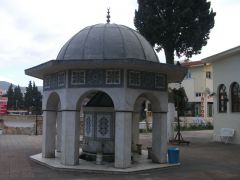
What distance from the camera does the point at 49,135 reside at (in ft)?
52.5

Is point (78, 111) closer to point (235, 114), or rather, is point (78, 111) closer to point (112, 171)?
point (112, 171)

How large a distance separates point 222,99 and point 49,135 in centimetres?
1339

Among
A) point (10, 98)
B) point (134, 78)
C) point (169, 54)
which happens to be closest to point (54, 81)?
point (134, 78)

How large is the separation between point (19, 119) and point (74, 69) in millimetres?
30499

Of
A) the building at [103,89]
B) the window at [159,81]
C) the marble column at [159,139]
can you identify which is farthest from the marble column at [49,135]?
the window at [159,81]

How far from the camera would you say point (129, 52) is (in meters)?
Answer: 14.2

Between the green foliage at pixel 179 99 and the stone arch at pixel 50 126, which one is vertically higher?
the green foliage at pixel 179 99

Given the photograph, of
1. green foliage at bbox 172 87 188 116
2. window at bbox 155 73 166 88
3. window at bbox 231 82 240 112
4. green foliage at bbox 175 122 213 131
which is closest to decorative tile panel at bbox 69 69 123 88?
window at bbox 155 73 166 88

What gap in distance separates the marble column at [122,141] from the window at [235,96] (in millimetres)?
12813

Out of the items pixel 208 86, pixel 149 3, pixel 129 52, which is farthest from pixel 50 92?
pixel 208 86

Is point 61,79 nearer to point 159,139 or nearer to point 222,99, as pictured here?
point 159,139

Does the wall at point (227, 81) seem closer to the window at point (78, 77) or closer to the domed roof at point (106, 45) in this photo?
the domed roof at point (106, 45)

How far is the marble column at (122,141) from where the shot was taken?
523 inches

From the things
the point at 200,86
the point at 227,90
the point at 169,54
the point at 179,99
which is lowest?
the point at 179,99
